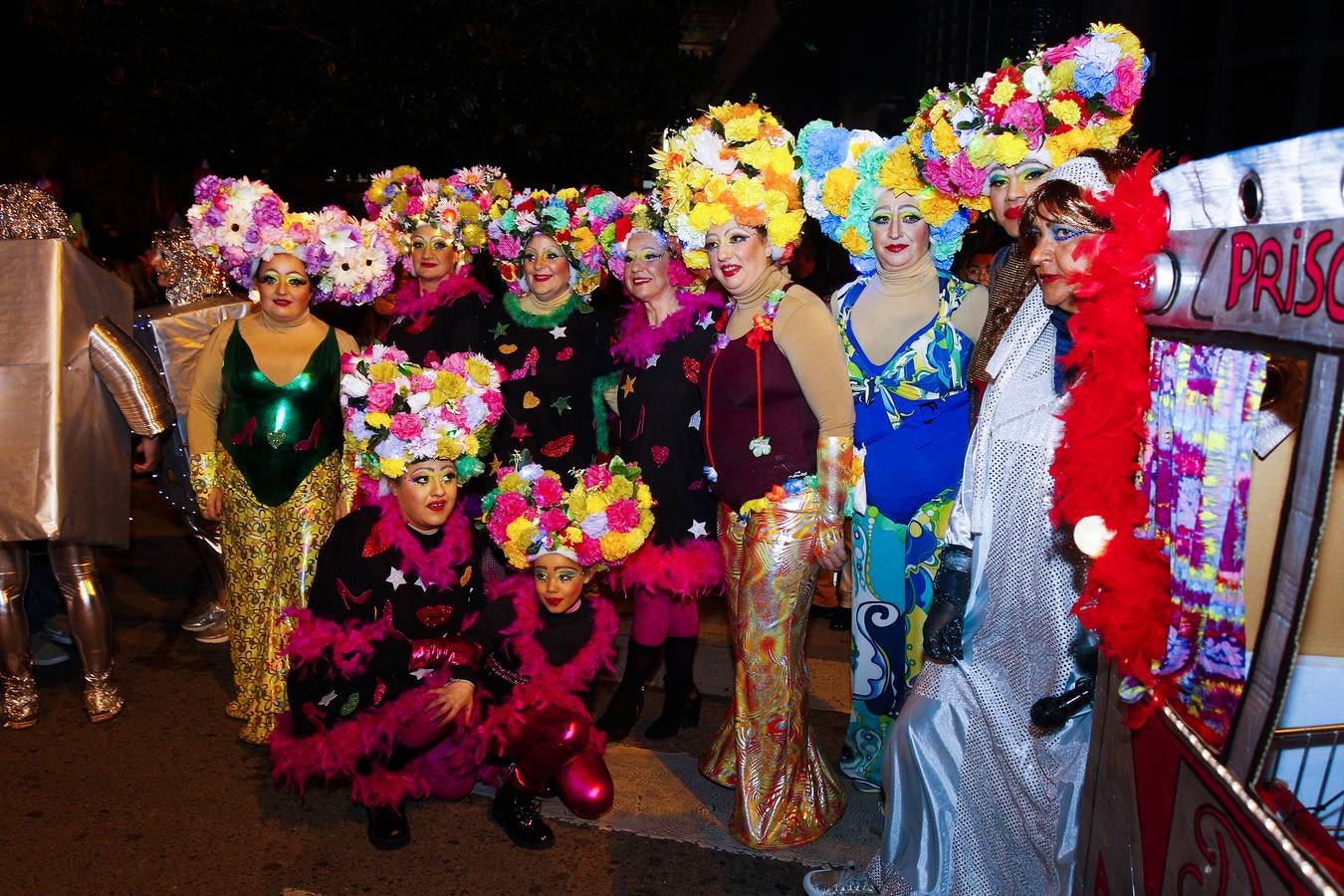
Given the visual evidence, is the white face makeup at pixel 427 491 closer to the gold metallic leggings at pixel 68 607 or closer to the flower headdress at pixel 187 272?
the gold metallic leggings at pixel 68 607

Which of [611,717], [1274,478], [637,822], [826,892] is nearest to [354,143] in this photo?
[611,717]

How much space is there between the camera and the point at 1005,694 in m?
3.02

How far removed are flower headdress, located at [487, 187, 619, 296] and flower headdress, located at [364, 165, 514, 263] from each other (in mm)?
329

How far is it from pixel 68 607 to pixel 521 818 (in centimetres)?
245

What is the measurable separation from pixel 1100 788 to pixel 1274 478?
811mm

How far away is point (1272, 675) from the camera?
1619 mm

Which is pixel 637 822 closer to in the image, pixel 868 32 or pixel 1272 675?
pixel 1272 675

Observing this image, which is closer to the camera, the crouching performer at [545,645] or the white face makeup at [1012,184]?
the white face makeup at [1012,184]

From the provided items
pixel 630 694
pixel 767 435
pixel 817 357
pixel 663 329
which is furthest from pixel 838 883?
pixel 663 329

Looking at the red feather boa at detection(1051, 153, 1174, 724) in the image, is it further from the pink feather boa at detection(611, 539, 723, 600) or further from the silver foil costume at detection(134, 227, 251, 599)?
the silver foil costume at detection(134, 227, 251, 599)

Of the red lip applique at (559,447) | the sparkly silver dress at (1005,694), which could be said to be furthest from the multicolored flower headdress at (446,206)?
the sparkly silver dress at (1005,694)

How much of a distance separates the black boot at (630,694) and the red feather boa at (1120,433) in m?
2.77

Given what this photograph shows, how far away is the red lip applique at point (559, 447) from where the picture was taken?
5.23 meters

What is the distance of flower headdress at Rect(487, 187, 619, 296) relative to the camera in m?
5.32
